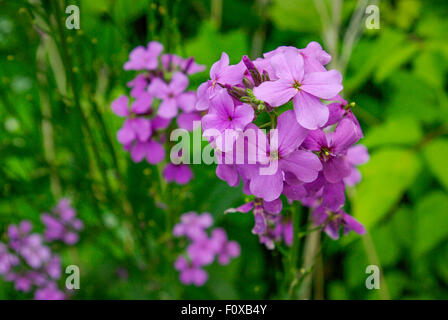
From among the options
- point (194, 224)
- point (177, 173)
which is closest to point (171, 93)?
point (177, 173)

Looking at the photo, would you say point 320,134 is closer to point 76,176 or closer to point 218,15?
point 76,176

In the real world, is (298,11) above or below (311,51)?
above

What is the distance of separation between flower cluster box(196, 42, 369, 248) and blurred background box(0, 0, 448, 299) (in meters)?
0.29

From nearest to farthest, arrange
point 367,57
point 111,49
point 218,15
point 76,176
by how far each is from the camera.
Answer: point 111,49 < point 76,176 < point 367,57 < point 218,15

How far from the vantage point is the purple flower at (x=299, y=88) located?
43 centimetres

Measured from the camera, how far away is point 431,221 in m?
0.95

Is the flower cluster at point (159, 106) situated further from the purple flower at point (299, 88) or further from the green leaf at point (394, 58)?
the green leaf at point (394, 58)

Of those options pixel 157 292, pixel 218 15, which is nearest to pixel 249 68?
pixel 157 292

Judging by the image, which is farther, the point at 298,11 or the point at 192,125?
the point at 298,11

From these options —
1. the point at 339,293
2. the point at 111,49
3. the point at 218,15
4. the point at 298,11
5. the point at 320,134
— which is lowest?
the point at 339,293

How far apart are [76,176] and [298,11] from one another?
793 mm

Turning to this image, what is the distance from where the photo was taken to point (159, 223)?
1000 millimetres

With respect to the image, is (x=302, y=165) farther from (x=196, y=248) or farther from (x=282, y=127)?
(x=196, y=248)

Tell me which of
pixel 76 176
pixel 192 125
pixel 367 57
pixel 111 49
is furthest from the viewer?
pixel 367 57
